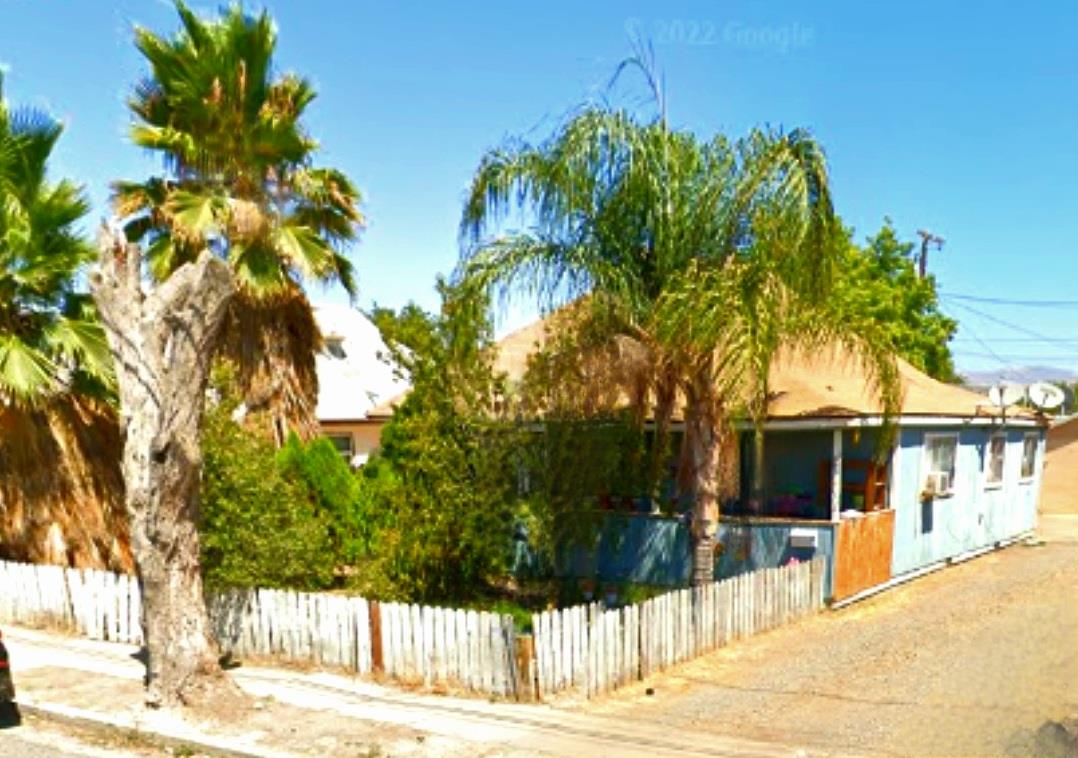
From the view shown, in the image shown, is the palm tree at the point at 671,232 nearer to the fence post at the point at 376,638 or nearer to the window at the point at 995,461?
the fence post at the point at 376,638

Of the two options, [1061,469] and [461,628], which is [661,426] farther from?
[1061,469]

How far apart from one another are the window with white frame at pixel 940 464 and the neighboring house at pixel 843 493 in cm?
3

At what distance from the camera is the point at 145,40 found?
14250 millimetres

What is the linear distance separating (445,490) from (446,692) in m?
2.79

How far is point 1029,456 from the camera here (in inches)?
770

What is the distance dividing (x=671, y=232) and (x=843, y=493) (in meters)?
7.01

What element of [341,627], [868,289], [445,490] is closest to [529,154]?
[445,490]

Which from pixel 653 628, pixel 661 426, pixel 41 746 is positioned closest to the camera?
pixel 41 746

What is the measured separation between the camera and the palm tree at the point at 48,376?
11.9 meters

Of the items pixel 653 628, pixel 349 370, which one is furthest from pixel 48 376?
pixel 349 370

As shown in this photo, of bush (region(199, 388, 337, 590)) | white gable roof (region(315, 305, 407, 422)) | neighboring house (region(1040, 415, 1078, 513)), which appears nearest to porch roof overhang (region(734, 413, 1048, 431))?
bush (region(199, 388, 337, 590))

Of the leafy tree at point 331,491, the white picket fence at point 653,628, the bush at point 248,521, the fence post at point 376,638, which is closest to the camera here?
the white picket fence at point 653,628

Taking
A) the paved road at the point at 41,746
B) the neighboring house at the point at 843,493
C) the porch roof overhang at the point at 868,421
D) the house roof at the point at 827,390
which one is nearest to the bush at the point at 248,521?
the paved road at the point at 41,746

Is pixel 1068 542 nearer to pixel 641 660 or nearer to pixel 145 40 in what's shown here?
pixel 641 660
